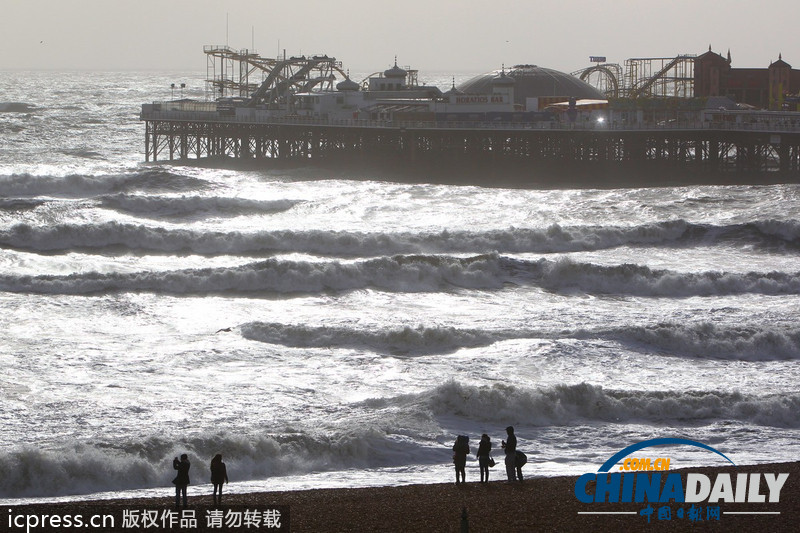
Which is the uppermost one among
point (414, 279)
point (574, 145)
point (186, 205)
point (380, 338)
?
point (574, 145)

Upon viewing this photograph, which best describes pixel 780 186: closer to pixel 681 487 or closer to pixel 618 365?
pixel 618 365

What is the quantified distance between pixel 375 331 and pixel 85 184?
2528 centimetres

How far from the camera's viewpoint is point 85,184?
4438 cm

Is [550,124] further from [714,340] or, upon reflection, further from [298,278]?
[714,340]

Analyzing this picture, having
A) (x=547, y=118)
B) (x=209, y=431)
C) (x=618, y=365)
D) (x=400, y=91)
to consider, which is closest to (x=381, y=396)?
(x=209, y=431)

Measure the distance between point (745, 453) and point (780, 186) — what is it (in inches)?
1291

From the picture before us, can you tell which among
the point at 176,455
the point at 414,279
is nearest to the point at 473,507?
the point at 176,455

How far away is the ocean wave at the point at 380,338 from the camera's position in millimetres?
21969

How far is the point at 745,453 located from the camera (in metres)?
15.8

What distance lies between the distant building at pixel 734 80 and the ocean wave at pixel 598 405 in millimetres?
57635

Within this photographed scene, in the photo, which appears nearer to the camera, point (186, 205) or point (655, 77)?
point (186, 205)

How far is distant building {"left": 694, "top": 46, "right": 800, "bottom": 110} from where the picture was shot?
2844 inches

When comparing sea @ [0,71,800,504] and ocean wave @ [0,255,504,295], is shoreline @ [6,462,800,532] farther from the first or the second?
ocean wave @ [0,255,504,295]

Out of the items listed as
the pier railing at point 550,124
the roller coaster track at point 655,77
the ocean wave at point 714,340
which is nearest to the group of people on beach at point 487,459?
the ocean wave at point 714,340
